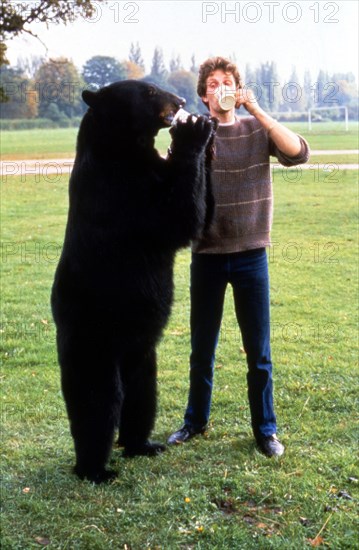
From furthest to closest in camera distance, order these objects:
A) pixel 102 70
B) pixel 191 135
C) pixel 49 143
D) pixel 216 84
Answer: pixel 49 143, pixel 102 70, pixel 216 84, pixel 191 135

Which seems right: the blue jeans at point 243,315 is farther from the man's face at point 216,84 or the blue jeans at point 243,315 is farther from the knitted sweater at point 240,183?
the man's face at point 216,84

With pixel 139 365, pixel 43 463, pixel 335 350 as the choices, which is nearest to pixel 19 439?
pixel 43 463

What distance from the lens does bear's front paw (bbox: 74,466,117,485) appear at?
405cm

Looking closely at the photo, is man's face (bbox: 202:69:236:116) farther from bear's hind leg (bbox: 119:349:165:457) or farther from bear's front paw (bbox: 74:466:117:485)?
bear's front paw (bbox: 74:466:117:485)

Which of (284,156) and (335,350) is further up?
(284,156)

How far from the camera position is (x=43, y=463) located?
173 inches

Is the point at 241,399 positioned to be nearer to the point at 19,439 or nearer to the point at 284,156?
the point at 19,439

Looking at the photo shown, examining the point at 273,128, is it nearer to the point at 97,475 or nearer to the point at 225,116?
the point at 225,116

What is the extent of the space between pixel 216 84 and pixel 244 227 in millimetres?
867

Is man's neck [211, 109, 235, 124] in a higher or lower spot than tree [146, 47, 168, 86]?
lower

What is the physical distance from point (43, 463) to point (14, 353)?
247 centimetres

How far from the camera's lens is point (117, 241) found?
150 inches

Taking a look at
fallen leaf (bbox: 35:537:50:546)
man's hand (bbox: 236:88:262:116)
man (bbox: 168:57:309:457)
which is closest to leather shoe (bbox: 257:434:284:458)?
man (bbox: 168:57:309:457)

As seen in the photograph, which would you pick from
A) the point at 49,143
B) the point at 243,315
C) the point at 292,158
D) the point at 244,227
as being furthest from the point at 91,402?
the point at 49,143
